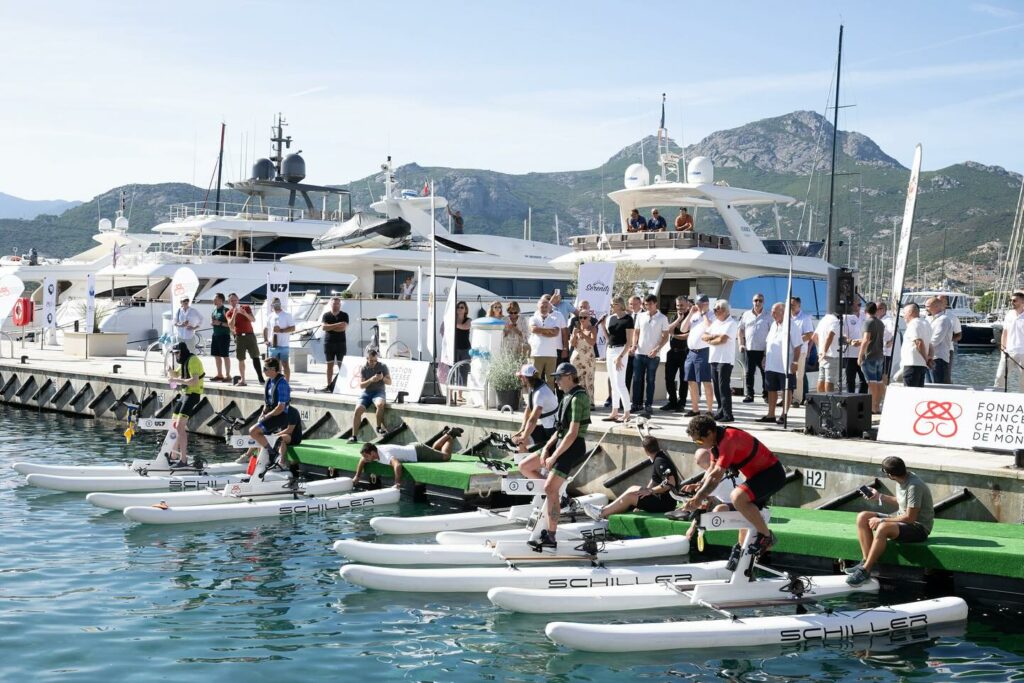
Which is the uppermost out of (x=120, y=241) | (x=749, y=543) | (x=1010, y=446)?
(x=120, y=241)

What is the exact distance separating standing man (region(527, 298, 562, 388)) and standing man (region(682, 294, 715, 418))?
6.86ft

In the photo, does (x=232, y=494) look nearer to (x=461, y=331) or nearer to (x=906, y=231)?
(x=461, y=331)

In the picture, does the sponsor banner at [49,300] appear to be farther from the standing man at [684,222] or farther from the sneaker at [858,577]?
the sneaker at [858,577]

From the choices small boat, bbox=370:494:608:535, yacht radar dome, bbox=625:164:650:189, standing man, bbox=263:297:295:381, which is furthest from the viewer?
yacht radar dome, bbox=625:164:650:189

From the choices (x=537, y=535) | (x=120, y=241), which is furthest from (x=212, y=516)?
(x=120, y=241)

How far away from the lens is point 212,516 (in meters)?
13.4

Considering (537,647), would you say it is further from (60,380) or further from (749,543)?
(60,380)

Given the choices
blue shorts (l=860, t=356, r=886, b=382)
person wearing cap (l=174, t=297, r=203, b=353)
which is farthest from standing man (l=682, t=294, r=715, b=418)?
person wearing cap (l=174, t=297, r=203, b=353)

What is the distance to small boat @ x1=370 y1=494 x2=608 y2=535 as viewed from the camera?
1271 cm

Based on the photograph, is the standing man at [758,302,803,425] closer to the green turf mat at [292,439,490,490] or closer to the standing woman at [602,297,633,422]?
the standing woman at [602,297,633,422]

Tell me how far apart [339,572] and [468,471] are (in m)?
3.61

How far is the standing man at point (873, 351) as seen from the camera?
15.4 metres

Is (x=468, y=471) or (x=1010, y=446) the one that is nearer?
(x=1010, y=446)

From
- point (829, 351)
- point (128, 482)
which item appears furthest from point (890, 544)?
point (128, 482)
